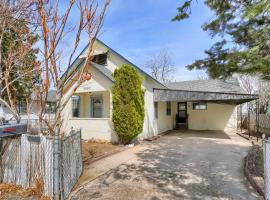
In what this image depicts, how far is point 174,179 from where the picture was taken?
620 cm

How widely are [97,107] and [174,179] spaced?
9.46 meters

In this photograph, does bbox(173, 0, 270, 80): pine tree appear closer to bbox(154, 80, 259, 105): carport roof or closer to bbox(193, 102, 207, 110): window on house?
bbox(154, 80, 259, 105): carport roof

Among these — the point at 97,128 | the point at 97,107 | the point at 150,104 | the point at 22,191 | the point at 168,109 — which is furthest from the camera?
the point at 168,109

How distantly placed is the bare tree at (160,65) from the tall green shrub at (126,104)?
37.3 m

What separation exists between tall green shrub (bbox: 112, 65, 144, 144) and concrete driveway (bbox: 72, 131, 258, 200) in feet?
7.22

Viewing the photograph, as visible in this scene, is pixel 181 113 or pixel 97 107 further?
pixel 181 113

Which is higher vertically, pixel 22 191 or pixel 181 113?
pixel 181 113

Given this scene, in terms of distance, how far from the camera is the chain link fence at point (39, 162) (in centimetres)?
476

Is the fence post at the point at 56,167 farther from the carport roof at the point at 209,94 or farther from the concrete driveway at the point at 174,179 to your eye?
the carport roof at the point at 209,94

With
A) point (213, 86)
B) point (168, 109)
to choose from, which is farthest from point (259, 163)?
point (213, 86)

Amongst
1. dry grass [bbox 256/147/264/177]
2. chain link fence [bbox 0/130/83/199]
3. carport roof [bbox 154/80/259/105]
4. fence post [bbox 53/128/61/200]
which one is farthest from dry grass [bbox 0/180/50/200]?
carport roof [bbox 154/80/259/105]

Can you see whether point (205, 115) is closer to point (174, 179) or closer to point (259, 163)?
point (259, 163)

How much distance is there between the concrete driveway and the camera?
5125 millimetres

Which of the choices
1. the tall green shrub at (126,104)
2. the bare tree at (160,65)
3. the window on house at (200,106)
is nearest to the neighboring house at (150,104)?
the window on house at (200,106)
